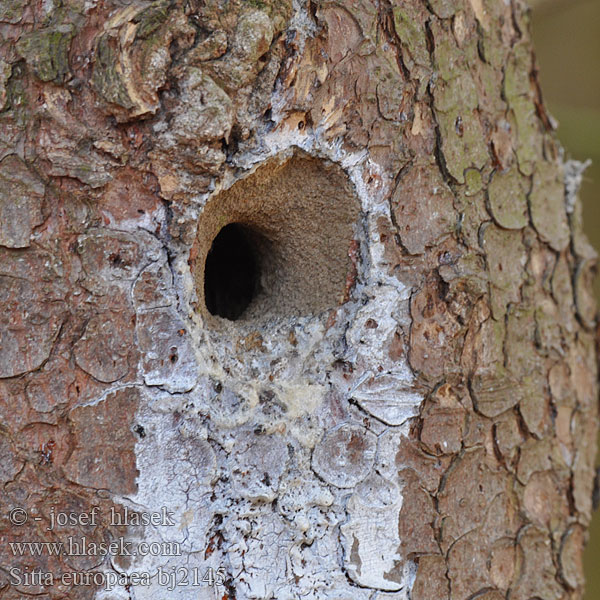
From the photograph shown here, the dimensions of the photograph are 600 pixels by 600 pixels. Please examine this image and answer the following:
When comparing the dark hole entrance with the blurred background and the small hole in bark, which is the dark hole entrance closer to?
the small hole in bark

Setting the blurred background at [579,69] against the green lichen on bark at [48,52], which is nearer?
the green lichen on bark at [48,52]

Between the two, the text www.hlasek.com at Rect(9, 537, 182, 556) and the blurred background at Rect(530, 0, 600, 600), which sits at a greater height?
the blurred background at Rect(530, 0, 600, 600)

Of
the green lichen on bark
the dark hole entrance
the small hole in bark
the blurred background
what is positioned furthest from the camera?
the blurred background

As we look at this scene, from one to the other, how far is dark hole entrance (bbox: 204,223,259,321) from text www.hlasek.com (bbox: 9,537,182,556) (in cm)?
34

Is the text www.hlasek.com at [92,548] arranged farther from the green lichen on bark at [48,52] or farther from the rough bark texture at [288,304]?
the green lichen on bark at [48,52]

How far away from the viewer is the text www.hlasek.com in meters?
0.67

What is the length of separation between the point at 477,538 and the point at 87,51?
0.71m

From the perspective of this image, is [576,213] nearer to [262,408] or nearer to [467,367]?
[467,367]

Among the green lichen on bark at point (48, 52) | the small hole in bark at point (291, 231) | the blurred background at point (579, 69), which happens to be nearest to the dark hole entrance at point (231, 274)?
the small hole in bark at point (291, 231)

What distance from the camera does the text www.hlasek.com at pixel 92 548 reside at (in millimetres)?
673

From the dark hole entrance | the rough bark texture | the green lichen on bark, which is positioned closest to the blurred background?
the rough bark texture

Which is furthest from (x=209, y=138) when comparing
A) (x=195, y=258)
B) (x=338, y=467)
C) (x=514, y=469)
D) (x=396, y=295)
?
(x=514, y=469)

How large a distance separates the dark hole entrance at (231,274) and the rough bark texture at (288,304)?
0.06 m

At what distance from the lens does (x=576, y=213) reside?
3.46 ft
